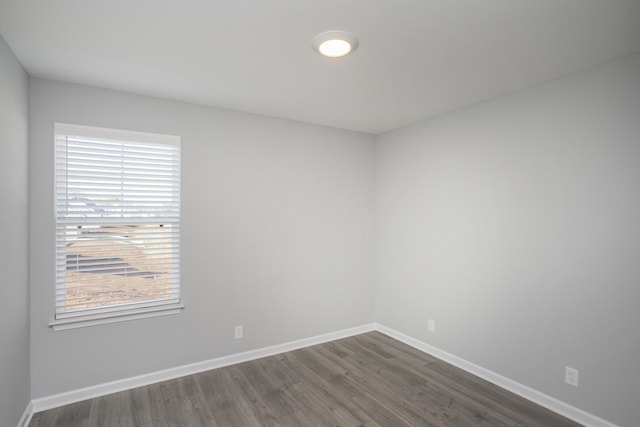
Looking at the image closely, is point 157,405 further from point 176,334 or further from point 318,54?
point 318,54

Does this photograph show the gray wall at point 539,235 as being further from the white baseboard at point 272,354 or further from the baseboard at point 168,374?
the baseboard at point 168,374

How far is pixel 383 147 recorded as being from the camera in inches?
169

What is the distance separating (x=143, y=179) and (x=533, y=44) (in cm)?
305

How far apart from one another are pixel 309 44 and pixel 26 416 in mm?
3199

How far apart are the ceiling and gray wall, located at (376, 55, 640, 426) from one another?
0.34m

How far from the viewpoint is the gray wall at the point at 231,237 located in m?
2.59

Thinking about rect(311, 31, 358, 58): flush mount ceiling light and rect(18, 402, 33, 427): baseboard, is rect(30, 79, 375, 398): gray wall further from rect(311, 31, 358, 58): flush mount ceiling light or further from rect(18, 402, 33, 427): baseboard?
rect(311, 31, 358, 58): flush mount ceiling light

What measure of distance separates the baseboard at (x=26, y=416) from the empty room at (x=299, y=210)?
0.02 metres

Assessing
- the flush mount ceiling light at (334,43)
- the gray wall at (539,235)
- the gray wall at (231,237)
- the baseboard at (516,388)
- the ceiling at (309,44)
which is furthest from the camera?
the gray wall at (231,237)

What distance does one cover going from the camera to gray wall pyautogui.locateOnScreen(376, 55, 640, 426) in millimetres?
2258

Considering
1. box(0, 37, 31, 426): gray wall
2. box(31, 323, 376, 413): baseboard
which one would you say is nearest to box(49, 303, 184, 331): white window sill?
box(0, 37, 31, 426): gray wall

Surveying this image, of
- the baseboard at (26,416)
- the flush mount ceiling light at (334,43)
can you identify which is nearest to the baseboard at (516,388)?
the flush mount ceiling light at (334,43)

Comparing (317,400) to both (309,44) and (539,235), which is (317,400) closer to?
(539,235)

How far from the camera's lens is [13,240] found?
85.4 inches
